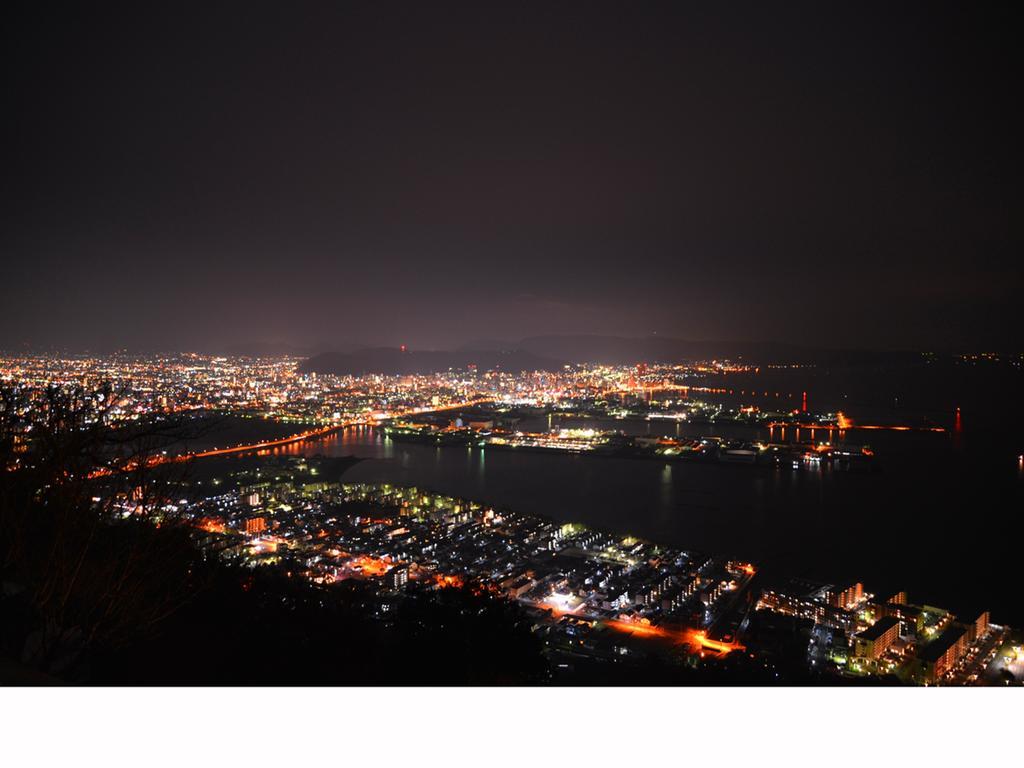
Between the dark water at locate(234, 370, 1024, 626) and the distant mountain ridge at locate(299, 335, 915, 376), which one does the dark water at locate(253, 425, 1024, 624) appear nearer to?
the dark water at locate(234, 370, 1024, 626)

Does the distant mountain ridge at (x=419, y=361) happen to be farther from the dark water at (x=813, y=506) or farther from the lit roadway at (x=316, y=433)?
the dark water at (x=813, y=506)

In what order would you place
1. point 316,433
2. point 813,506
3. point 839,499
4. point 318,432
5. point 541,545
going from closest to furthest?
point 541,545, point 813,506, point 839,499, point 316,433, point 318,432

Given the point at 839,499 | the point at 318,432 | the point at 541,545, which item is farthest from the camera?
the point at 318,432

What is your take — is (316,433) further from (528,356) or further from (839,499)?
(528,356)

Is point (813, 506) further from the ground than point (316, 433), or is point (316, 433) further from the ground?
point (316, 433)

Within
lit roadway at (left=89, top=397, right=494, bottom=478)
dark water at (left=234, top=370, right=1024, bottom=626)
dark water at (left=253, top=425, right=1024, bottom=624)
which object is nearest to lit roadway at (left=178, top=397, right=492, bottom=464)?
lit roadway at (left=89, top=397, right=494, bottom=478)

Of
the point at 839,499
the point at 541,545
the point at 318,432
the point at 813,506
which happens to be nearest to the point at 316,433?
the point at 318,432

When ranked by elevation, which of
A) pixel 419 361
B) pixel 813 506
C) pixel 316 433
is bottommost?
pixel 813 506
